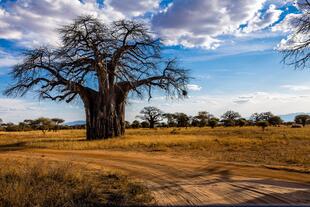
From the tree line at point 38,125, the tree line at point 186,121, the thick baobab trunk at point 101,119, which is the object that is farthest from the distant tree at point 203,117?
the thick baobab trunk at point 101,119

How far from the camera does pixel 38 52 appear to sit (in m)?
27.9

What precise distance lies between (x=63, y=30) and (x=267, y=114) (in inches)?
3798

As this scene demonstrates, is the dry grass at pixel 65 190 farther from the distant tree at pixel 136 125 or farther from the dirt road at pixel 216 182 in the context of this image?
the distant tree at pixel 136 125

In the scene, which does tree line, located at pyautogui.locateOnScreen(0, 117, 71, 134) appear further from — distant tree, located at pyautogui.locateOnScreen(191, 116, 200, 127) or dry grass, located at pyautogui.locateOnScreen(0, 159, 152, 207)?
dry grass, located at pyautogui.locateOnScreen(0, 159, 152, 207)

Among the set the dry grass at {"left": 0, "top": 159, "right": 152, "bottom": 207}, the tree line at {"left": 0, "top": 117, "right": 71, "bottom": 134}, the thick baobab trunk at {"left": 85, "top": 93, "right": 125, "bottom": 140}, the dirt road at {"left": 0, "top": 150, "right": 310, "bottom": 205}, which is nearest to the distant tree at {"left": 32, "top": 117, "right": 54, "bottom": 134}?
the tree line at {"left": 0, "top": 117, "right": 71, "bottom": 134}

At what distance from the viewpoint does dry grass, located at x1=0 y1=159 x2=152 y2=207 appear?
749cm

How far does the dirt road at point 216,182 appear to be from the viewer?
7819 millimetres

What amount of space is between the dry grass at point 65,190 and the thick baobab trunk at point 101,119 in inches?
786

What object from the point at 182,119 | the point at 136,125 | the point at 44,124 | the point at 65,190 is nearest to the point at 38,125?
the point at 44,124

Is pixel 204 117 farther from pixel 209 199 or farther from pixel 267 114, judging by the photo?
pixel 209 199

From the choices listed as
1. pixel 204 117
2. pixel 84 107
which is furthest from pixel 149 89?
pixel 204 117

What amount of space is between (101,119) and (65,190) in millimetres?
22901

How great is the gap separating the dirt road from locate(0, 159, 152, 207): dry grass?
2.25 feet

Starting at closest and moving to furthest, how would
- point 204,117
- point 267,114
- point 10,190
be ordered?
point 10,190 < point 204,117 < point 267,114
